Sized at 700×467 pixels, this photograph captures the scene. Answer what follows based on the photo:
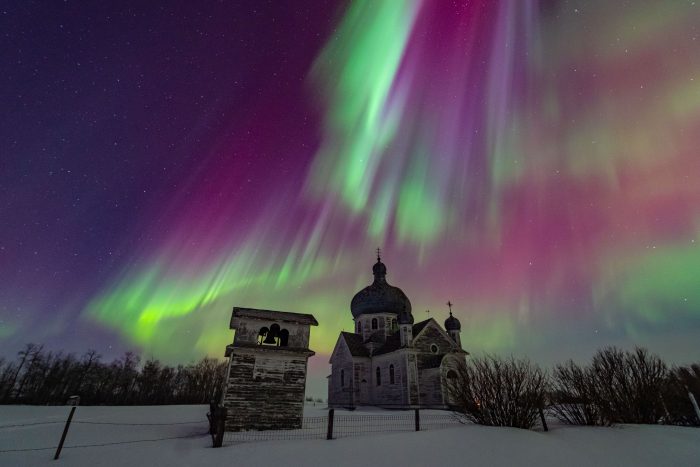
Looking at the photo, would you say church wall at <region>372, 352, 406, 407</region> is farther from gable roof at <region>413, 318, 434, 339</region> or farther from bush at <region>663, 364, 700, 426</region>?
bush at <region>663, 364, 700, 426</region>

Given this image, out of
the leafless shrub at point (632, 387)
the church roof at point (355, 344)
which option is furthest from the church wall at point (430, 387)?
the leafless shrub at point (632, 387)

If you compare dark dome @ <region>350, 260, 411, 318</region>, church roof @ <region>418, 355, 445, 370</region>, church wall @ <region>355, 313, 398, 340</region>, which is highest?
dark dome @ <region>350, 260, 411, 318</region>

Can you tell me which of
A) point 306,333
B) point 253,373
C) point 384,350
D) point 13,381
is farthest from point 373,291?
point 13,381

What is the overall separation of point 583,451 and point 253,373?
621 inches

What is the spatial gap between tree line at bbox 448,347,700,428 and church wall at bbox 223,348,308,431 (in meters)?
9.06

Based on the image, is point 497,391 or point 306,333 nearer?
point 497,391

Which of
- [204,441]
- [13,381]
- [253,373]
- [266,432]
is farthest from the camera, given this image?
[13,381]

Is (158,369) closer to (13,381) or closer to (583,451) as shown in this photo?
(13,381)

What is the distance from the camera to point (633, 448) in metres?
11.4

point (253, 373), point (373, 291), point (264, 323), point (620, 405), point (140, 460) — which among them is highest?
point (373, 291)

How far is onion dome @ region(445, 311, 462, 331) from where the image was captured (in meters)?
37.1

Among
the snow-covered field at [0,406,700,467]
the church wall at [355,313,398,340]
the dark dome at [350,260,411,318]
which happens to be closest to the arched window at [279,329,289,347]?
the snow-covered field at [0,406,700,467]

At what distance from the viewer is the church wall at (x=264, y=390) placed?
17562mm

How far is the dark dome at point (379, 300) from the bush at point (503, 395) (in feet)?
85.0
